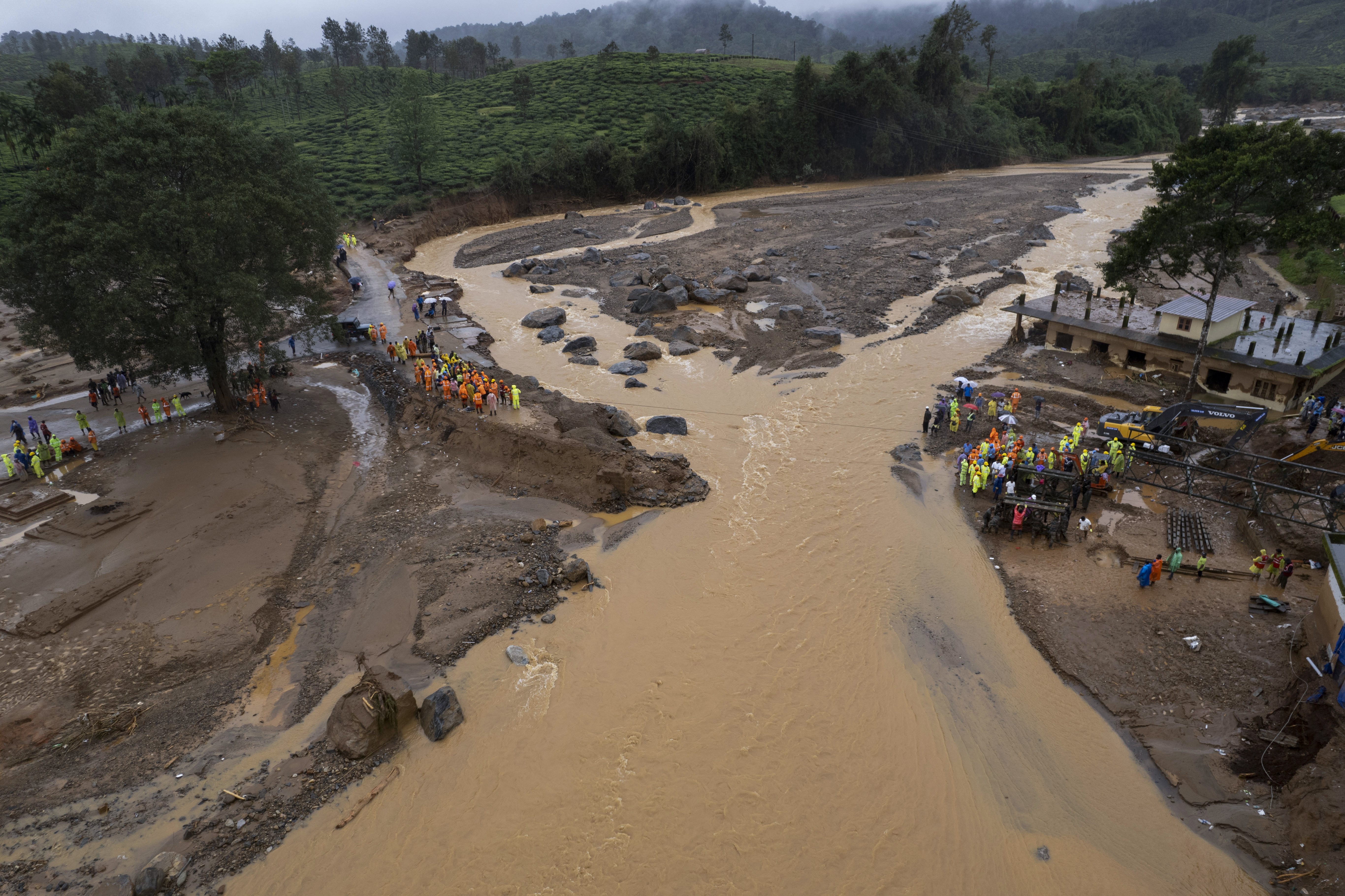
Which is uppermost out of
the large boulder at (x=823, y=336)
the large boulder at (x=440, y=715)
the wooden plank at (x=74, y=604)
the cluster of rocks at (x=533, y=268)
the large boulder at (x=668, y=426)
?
the cluster of rocks at (x=533, y=268)

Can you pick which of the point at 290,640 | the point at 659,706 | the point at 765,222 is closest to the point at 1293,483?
the point at 659,706

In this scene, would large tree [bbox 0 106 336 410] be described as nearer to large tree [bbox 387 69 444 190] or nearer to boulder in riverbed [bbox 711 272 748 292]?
boulder in riverbed [bbox 711 272 748 292]

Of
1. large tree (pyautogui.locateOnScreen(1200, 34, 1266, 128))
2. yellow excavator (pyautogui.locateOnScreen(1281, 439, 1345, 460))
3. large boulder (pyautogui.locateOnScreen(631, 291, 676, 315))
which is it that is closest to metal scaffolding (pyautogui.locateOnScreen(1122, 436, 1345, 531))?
yellow excavator (pyautogui.locateOnScreen(1281, 439, 1345, 460))

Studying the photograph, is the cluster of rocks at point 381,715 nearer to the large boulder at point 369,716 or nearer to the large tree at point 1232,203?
Result: the large boulder at point 369,716

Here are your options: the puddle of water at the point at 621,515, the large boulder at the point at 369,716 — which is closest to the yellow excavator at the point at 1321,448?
the puddle of water at the point at 621,515

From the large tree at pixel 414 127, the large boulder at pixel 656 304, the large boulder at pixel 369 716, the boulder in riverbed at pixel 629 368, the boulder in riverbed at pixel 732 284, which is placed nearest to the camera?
the large boulder at pixel 369 716

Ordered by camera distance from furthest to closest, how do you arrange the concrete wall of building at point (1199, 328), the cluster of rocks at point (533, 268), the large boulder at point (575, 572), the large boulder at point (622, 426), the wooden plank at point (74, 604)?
the cluster of rocks at point (533, 268) < the concrete wall of building at point (1199, 328) < the large boulder at point (622, 426) < the large boulder at point (575, 572) < the wooden plank at point (74, 604)

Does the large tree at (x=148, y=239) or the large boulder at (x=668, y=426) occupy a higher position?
the large tree at (x=148, y=239)
